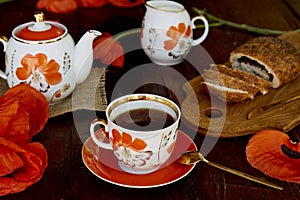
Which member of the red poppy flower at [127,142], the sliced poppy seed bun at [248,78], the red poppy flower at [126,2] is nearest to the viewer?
the red poppy flower at [127,142]

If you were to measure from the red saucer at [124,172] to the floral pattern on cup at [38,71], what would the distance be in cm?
17

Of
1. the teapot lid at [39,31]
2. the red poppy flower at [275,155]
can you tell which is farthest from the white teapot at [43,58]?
the red poppy flower at [275,155]

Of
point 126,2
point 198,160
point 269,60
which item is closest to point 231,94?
point 269,60

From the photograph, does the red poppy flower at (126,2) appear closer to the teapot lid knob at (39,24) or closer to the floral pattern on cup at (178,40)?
the floral pattern on cup at (178,40)

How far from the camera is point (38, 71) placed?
38.0 inches

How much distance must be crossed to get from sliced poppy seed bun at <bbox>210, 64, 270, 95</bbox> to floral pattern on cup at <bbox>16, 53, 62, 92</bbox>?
1.16 ft

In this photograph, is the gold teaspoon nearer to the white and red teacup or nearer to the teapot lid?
the white and red teacup

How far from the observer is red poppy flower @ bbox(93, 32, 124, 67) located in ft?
3.82

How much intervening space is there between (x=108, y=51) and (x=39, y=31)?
227 millimetres

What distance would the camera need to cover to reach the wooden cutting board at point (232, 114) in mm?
948

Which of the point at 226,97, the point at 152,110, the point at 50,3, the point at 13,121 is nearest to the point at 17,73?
the point at 13,121

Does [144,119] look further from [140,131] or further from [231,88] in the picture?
[231,88]

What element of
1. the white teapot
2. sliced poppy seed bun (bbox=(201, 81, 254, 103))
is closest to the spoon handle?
sliced poppy seed bun (bbox=(201, 81, 254, 103))

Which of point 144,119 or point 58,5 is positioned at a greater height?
point 144,119
